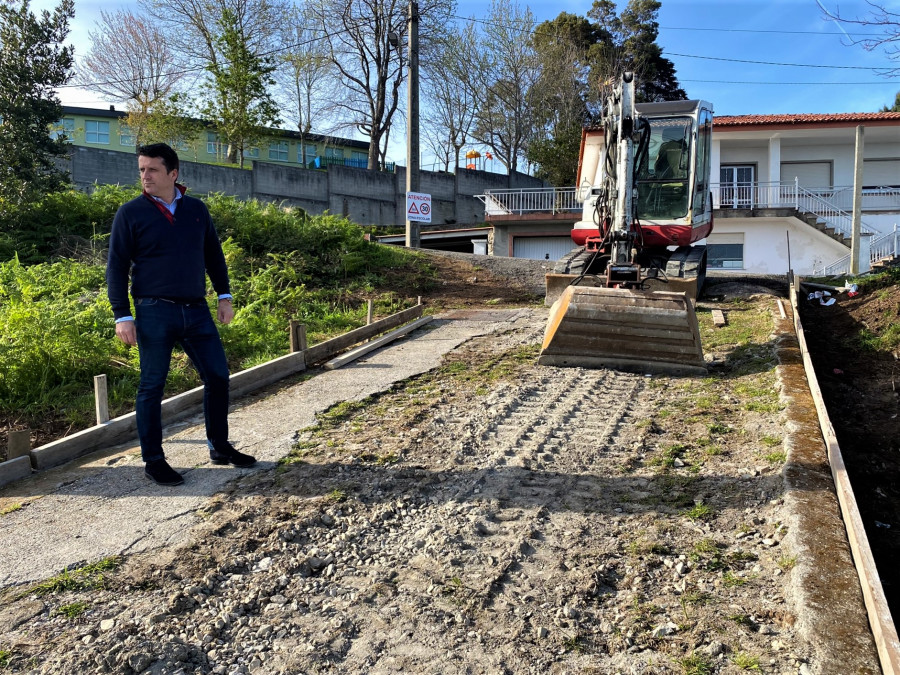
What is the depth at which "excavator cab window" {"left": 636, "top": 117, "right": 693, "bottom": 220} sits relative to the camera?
37.3 feet

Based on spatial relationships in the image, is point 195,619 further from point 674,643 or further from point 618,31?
point 618,31

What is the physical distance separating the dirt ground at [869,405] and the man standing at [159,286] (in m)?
4.00

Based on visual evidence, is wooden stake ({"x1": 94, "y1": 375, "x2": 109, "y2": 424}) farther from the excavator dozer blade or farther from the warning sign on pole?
the warning sign on pole

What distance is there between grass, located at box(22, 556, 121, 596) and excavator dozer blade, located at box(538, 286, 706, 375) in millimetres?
4896

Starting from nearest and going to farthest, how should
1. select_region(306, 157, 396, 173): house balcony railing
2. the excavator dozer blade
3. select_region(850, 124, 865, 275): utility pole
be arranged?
the excavator dozer blade → select_region(850, 124, 865, 275): utility pole → select_region(306, 157, 396, 173): house balcony railing

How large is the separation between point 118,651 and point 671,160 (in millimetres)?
10819

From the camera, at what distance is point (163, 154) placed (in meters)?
4.17

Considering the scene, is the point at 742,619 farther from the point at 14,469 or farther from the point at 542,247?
the point at 542,247

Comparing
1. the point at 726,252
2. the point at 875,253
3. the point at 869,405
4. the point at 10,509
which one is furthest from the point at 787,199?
the point at 10,509

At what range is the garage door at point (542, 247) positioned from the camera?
27984 millimetres

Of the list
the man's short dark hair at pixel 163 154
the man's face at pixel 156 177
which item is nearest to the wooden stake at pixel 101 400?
the man's face at pixel 156 177

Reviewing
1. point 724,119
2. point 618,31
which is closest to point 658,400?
point 724,119

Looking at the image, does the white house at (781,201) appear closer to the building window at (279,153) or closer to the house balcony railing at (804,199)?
the house balcony railing at (804,199)

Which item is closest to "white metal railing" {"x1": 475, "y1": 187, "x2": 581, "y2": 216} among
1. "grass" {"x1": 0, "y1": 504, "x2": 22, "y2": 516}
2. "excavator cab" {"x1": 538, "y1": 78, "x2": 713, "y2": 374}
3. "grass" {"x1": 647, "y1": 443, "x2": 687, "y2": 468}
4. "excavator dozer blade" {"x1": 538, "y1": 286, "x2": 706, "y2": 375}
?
"excavator cab" {"x1": 538, "y1": 78, "x2": 713, "y2": 374}
